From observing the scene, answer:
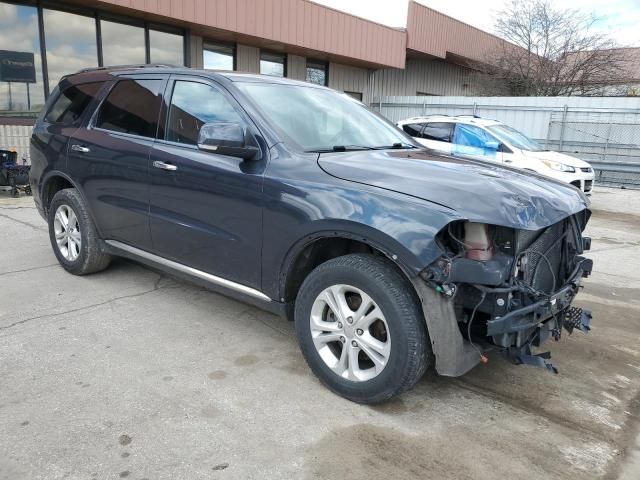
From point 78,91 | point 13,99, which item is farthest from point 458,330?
point 13,99

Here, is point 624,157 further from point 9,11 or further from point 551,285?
point 9,11

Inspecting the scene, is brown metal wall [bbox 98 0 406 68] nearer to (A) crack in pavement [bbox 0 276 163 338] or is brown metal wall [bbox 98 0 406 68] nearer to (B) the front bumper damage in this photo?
(A) crack in pavement [bbox 0 276 163 338]

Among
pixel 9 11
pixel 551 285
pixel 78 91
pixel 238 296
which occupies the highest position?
pixel 9 11

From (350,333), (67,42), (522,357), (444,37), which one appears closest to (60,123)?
(350,333)

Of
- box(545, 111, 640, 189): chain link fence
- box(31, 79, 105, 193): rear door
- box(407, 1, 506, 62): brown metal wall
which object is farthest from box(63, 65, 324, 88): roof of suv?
box(407, 1, 506, 62): brown metal wall

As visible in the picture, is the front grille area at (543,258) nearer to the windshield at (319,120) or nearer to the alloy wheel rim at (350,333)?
the alloy wheel rim at (350,333)

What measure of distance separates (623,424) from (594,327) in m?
1.56

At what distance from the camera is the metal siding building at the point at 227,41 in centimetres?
1058

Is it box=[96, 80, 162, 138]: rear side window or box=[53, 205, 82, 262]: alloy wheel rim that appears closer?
box=[96, 80, 162, 138]: rear side window

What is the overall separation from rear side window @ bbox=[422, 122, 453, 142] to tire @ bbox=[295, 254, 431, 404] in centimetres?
899

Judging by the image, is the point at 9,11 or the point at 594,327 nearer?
the point at 594,327

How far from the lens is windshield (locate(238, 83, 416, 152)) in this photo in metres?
3.46

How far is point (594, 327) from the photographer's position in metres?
4.34

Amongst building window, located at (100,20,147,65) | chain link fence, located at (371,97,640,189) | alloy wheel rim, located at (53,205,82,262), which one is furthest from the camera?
chain link fence, located at (371,97,640,189)
